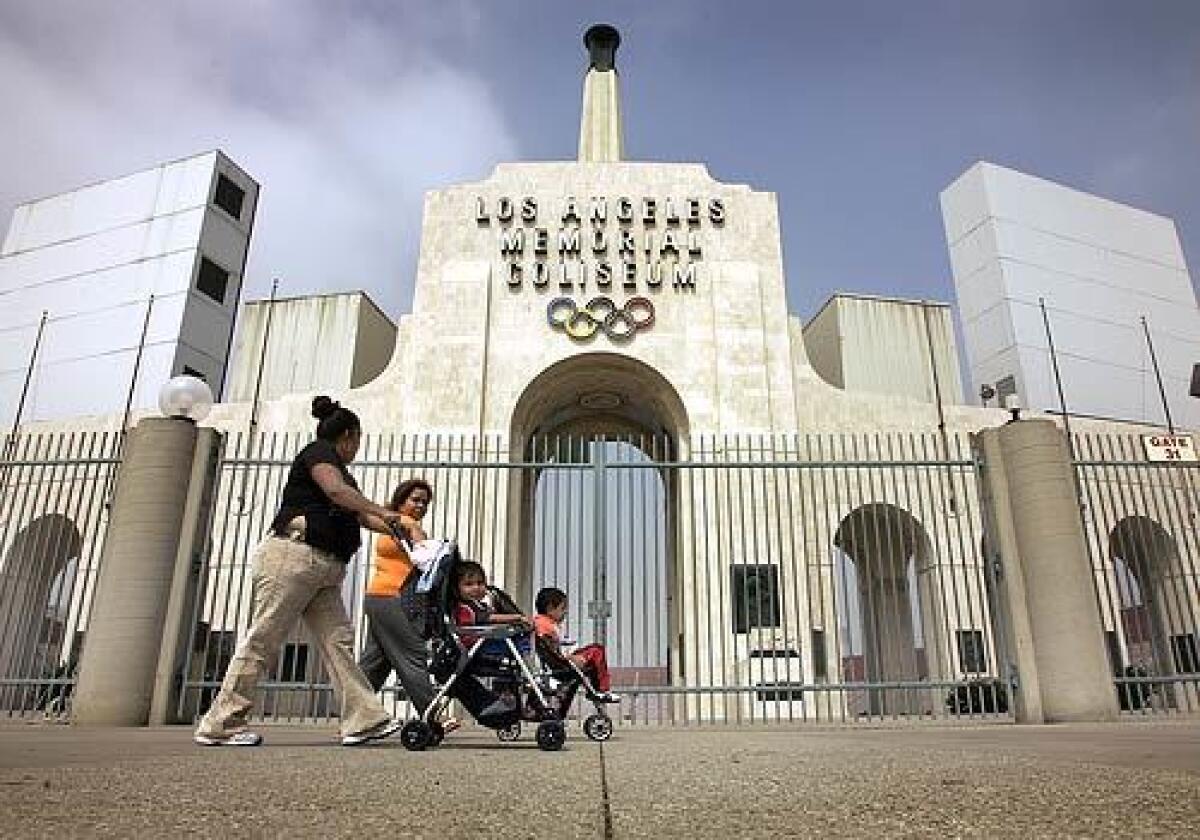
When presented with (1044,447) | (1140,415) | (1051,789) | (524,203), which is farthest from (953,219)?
(1051,789)

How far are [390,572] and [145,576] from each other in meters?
4.66

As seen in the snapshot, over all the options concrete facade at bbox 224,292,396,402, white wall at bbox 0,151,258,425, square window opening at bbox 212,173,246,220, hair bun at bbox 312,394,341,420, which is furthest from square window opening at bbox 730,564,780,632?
square window opening at bbox 212,173,246,220

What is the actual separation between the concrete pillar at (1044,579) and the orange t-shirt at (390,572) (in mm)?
7158

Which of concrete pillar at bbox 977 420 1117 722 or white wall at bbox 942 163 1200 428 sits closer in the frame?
concrete pillar at bbox 977 420 1117 722

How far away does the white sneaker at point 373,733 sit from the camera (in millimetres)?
4930

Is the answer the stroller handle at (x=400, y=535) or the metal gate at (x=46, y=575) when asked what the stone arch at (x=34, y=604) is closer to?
the metal gate at (x=46, y=575)

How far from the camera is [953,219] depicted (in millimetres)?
35969

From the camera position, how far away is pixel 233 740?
4961 mm

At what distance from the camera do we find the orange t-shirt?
5.49 meters

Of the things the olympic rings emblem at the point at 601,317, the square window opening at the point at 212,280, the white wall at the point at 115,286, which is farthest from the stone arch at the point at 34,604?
the square window opening at the point at 212,280

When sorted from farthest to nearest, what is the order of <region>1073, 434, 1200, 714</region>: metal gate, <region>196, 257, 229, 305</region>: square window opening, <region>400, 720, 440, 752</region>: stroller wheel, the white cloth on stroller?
<region>196, 257, 229, 305</region>: square window opening < <region>1073, 434, 1200, 714</region>: metal gate < the white cloth on stroller < <region>400, 720, 440, 752</region>: stroller wheel

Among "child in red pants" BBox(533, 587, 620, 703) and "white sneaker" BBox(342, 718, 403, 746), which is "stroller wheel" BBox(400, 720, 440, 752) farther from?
"child in red pants" BBox(533, 587, 620, 703)

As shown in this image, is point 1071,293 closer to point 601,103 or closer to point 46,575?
point 601,103

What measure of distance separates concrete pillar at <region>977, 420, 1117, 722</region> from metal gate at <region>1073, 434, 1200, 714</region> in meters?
0.47
